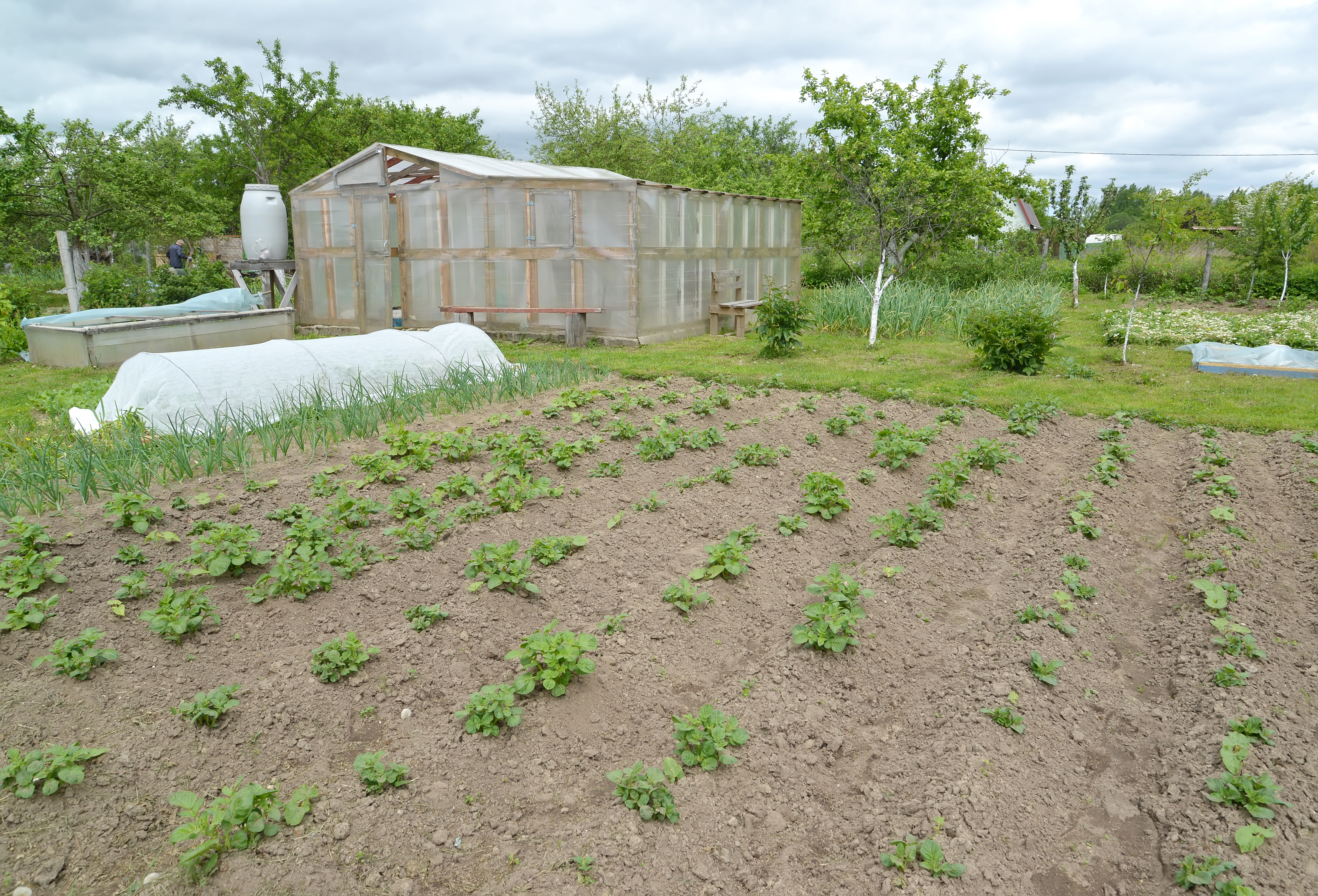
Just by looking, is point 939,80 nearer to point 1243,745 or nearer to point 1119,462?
point 1119,462

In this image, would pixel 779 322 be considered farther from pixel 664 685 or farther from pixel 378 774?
pixel 378 774

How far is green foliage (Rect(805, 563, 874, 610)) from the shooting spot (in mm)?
3674

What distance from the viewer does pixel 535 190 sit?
12578 mm

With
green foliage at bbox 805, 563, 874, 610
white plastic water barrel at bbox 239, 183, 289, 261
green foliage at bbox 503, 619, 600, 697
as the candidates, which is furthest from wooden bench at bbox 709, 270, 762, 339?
green foliage at bbox 503, 619, 600, 697

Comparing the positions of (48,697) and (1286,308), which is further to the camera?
(1286,308)

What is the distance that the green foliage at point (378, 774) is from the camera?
267cm

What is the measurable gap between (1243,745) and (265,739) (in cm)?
331

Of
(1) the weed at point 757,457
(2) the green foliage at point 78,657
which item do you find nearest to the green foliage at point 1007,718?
(1) the weed at point 757,457

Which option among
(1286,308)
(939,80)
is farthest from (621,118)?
(1286,308)

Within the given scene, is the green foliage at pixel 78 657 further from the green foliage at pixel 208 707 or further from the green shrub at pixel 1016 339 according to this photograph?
the green shrub at pixel 1016 339

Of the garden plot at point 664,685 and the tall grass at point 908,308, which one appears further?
the tall grass at point 908,308

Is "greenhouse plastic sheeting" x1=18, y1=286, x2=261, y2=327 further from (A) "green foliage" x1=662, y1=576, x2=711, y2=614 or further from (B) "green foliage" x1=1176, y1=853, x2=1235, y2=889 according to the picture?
(B) "green foliage" x1=1176, y1=853, x2=1235, y2=889

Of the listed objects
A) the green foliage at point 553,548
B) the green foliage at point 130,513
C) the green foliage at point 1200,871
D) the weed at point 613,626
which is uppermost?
the green foliage at point 130,513

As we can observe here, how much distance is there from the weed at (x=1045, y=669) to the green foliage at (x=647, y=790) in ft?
5.22
